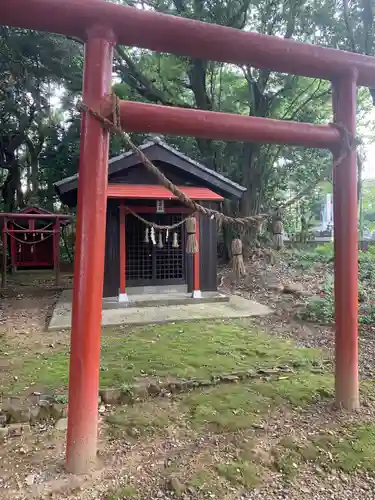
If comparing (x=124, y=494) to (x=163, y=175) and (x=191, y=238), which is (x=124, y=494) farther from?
(x=191, y=238)

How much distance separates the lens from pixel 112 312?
7.84 meters

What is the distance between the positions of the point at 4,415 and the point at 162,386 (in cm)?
147

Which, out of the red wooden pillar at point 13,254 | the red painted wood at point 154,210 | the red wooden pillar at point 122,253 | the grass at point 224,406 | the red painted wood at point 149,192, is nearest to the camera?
the grass at point 224,406

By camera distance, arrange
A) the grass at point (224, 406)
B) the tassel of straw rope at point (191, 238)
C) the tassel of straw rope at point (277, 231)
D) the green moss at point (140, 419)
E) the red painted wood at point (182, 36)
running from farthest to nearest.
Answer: the tassel of straw rope at point (191, 238) < the tassel of straw rope at point (277, 231) < the grass at point (224, 406) < the green moss at point (140, 419) < the red painted wood at point (182, 36)

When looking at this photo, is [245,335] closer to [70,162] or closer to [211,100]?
[211,100]

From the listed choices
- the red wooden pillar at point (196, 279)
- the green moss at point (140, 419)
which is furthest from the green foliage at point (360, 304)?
the green moss at point (140, 419)

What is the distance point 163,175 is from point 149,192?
589cm

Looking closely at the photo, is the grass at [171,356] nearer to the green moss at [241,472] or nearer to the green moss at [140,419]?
the green moss at [140,419]

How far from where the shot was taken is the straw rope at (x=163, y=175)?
259 cm

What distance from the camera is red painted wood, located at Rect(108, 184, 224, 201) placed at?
8320 millimetres

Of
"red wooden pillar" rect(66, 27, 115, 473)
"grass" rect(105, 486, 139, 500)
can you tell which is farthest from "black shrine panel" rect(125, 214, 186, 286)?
"grass" rect(105, 486, 139, 500)

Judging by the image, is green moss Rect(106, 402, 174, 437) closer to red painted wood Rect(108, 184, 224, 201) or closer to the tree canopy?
red painted wood Rect(108, 184, 224, 201)

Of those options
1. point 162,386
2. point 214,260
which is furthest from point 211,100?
point 162,386

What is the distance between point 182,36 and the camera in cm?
279
